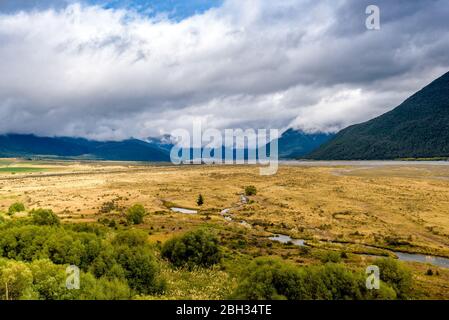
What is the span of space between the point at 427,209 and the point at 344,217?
22513mm

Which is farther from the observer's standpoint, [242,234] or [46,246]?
[242,234]

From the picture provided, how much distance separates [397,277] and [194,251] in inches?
1015

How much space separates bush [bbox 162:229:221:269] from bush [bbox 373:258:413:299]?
72.5ft

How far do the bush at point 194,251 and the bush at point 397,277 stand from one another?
22.1 metres

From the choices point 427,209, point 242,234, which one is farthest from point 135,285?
point 427,209

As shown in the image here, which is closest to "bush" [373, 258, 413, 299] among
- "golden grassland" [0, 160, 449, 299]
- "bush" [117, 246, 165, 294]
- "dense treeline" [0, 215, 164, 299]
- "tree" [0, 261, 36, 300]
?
"golden grassland" [0, 160, 449, 299]

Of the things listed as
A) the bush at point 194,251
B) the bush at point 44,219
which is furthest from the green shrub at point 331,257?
the bush at point 44,219

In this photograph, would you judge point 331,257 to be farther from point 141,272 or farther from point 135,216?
point 135,216

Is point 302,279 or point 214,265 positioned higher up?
point 302,279

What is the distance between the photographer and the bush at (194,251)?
50.4 m
